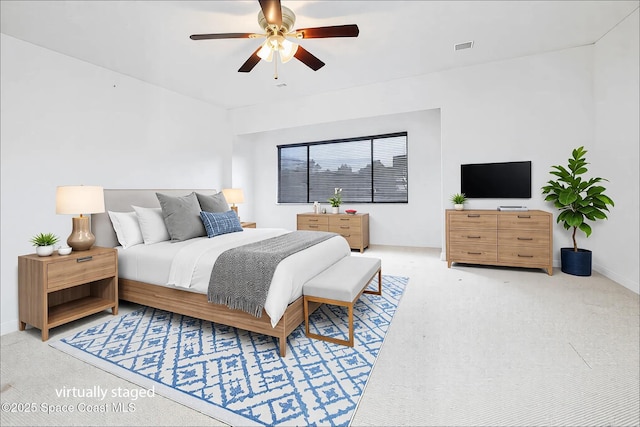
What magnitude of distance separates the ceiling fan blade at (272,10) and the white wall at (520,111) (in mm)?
2782

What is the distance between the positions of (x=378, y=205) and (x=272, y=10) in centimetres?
439

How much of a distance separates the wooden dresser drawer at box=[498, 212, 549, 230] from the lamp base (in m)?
4.62

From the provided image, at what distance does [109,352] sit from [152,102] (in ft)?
11.0

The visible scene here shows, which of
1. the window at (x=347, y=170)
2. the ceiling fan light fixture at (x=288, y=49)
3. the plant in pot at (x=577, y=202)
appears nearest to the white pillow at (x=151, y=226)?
the ceiling fan light fixture at (x=288, y=49)

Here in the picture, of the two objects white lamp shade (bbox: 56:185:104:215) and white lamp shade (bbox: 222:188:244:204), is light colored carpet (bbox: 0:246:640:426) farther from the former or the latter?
white lamp shade (bbox: 222:188:244:204)

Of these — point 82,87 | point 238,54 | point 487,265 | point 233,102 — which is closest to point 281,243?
point 238,54

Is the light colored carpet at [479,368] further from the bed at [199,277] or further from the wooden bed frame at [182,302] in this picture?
the bed at [199,277]

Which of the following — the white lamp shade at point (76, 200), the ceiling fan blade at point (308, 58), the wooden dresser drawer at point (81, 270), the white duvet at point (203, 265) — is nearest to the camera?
the white duvet at point (203, 265)

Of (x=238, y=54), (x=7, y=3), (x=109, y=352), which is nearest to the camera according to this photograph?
(x=109, y=352)

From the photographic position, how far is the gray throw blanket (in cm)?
205

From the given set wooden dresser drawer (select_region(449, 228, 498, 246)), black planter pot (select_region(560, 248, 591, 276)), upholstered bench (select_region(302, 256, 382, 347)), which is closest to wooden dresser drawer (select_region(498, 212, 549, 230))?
wooden dresser drawer (select_region(449, 228, 498, 246))

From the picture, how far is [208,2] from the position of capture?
253 centimetres

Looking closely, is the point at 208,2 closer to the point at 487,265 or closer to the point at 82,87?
the point at 82,87

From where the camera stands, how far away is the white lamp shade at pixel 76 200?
2.48 metres
